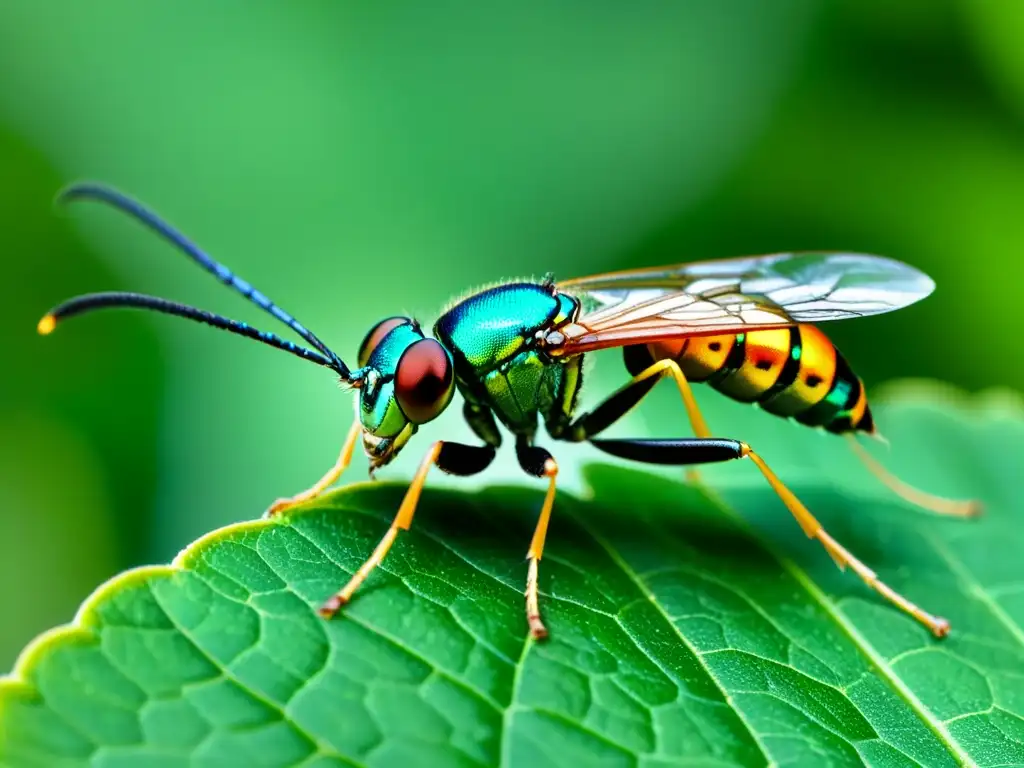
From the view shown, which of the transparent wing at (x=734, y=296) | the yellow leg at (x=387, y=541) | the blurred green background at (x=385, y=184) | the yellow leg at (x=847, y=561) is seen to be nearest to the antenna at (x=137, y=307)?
the yellow leg at (x=387, y=541)

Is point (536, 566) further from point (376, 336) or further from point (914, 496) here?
point (914, 496)

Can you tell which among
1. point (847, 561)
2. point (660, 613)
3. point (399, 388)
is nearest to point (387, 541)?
point (399, 388)

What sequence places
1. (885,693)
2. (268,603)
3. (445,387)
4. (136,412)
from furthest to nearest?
(136,412) → (445,387) → (885,693) → (268,603)

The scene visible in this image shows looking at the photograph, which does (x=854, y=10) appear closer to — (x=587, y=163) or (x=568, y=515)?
(x=587, y=163)

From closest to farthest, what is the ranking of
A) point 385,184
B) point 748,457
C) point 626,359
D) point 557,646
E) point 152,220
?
1. point 557,646
2. point 152,220
3. point 748,457
4. point 626,359
5. point 385,184

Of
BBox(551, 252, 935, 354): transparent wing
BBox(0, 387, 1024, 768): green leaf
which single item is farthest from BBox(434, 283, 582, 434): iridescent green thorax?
BBox(0, 387, 1024, 768): green leaf

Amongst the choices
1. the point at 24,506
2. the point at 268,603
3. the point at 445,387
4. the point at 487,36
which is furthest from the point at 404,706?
the point at 487,36

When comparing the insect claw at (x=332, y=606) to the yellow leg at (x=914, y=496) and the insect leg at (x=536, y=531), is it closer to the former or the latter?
the insect leg at (x=536, y=531)

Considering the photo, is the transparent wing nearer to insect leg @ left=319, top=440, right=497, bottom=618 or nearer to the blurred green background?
insect leg @ left=319, top=440, right=497, bottom=618
